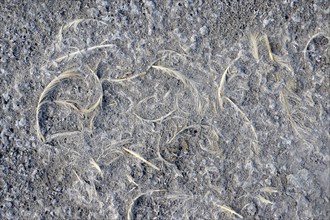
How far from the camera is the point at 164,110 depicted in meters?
1.96

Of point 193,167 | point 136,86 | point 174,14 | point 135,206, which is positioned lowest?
point 135,206

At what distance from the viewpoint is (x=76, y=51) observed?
1.95m

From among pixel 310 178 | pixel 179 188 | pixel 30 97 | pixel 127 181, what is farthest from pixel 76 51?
pixel 310 178

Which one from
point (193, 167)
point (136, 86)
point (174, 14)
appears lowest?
point (193, 167)

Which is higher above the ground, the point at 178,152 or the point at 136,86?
the point at 136,86

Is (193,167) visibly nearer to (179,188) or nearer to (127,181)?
(179,188)

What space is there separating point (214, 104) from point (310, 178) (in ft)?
1.50

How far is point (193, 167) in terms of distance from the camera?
1.96m

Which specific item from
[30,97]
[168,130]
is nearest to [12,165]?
[30,97]

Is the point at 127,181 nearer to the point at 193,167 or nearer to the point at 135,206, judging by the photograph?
the point at 135,206

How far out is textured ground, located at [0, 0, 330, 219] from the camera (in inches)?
76.3

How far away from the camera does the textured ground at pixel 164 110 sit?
194cm

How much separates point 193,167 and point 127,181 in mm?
251

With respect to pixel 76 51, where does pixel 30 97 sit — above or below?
below
